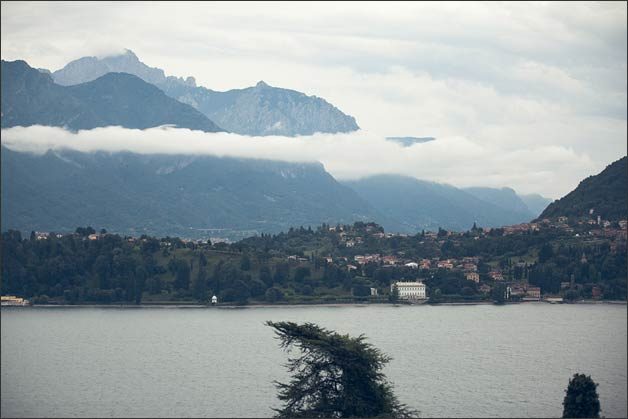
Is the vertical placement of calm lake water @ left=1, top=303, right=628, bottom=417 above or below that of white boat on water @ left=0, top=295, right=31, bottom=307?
below

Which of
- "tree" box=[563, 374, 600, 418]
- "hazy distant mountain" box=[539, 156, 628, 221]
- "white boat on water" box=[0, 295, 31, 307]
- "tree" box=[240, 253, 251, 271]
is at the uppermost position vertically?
"hazy distant mountain" box=[539, 156, 628, 221]

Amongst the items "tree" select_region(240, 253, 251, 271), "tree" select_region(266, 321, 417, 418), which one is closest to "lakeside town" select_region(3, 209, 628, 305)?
"tree" select_region(240, 253, 251, 271)

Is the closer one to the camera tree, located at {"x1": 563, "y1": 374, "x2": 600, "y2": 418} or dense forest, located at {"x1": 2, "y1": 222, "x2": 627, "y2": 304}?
tree, located at {"x1": 563, "y1": 374, "x2": 600, "y2": 418}

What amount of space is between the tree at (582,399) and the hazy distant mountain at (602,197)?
395 ft

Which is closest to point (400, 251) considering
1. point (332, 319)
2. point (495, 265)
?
point (495, 265)

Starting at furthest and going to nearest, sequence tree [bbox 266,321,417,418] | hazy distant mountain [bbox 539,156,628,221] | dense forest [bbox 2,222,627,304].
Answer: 1. hazy distant mountain [bbox 539,156,628,221]
2. dense forest [bbox 2,222,627,304]
3. tree [bbox 266,321,417,418]

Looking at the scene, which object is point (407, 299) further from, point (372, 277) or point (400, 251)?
point (400, 251)

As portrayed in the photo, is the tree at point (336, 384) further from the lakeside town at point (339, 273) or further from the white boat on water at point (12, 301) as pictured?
the white boat on water at point (12, 301)

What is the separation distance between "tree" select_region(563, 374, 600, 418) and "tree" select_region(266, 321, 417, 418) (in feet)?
30.0

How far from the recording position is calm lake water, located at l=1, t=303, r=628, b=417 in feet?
210

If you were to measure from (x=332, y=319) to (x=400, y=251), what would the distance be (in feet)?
221

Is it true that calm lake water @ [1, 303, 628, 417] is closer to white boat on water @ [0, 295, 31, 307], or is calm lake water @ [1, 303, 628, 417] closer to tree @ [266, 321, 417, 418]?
white boat on water @ [0, 295, 31, 307]

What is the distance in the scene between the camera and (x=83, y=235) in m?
151

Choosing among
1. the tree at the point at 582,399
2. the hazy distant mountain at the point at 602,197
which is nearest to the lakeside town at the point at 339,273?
the hazy distant mountain at the point at 602,197
